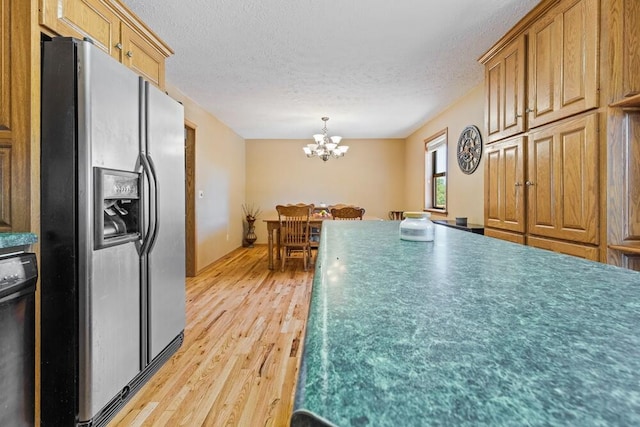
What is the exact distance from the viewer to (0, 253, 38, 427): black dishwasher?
1.14m

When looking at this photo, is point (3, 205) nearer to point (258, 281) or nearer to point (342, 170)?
point (258, 281)

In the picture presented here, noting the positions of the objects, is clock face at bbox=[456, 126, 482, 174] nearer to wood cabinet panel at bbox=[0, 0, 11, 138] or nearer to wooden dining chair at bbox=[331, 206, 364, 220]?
wooden dining chair at bbox=[331, 206, 364, 220]

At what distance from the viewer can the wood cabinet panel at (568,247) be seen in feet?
5.39

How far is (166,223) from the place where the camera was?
6.34 feet

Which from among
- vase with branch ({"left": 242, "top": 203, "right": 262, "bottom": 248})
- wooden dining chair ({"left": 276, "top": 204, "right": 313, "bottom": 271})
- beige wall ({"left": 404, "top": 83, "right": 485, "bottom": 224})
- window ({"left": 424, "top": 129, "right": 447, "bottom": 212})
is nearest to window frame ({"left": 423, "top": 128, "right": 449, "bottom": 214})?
window ({"left": 424, "top": 129, "right": 447, "bottom": 212})

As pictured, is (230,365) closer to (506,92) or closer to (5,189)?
(5,189)

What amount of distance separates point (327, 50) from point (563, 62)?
1701mm

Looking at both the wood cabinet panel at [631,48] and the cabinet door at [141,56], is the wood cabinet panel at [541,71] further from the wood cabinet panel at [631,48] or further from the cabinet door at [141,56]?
the cabinet door at [141,56]

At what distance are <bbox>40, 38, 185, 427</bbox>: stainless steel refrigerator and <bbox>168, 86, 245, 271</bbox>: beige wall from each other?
2381mm

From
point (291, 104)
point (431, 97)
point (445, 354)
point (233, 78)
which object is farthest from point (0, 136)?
point (431, 97)

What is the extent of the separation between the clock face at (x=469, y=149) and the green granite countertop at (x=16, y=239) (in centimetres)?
384

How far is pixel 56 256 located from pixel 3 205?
1.01 ft

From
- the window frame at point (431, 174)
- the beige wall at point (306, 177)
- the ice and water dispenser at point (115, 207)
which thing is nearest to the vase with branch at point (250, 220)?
the beige wall at point (306, 177)

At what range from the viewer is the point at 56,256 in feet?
4.34
